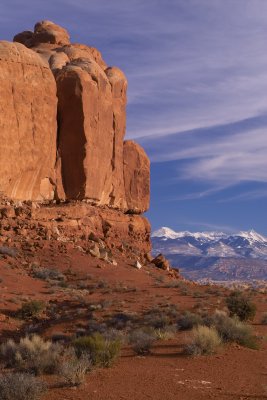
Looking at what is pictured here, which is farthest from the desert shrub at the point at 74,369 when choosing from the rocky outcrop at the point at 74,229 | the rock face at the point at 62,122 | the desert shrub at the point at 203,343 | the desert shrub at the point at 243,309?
the rock face at the point at 62,122

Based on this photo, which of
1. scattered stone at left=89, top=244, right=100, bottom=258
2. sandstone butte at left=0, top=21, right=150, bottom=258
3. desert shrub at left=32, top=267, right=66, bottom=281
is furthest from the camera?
sandstone butte at left=0, top=21, right=150, bottom=258

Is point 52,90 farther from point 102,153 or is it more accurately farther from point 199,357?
point 199,357

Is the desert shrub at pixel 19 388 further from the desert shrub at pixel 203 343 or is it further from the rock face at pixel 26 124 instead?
the rock face at pixel 26 124

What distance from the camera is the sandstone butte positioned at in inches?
1437

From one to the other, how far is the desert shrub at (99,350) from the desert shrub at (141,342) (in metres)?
1.05

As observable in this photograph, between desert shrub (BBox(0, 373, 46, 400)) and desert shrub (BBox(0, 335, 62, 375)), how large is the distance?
6.69 ft

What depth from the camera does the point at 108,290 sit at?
26.8 metres

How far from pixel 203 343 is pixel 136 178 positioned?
37680mm

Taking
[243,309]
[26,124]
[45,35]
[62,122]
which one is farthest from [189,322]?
[45,35]

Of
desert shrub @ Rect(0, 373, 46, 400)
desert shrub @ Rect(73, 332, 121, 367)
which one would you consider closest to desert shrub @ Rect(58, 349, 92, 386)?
desert shrub @ Rect(73, 332, 121, 367)

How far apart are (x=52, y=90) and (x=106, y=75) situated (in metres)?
8.55

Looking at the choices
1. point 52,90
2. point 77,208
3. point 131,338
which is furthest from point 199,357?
point 52,90

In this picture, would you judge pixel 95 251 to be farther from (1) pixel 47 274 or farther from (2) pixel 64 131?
(2) pixel 64 131

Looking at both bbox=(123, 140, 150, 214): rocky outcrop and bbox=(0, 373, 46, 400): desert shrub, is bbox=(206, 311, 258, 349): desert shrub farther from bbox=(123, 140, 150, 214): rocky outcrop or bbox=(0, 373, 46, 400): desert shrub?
bbox=(123, 140, 150, 214): rocky outcrop
